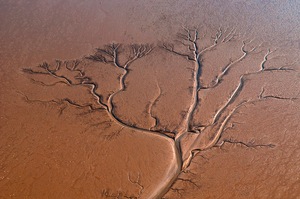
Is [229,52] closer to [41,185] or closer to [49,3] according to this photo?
[41,185]

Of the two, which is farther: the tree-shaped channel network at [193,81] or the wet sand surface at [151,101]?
the tree-shaped channel network at [193,81]

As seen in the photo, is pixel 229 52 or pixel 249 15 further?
pixel 249 15

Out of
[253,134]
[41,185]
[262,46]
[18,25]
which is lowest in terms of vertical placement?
[253,134]

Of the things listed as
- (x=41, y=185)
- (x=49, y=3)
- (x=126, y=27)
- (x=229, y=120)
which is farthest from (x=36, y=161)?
(x=49, y=3)

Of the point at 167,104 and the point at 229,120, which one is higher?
the point at 167,104

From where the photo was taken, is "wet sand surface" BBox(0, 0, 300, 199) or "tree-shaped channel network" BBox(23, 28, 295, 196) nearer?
"wet sand surface" BBox(0, 0, 300, 199)
